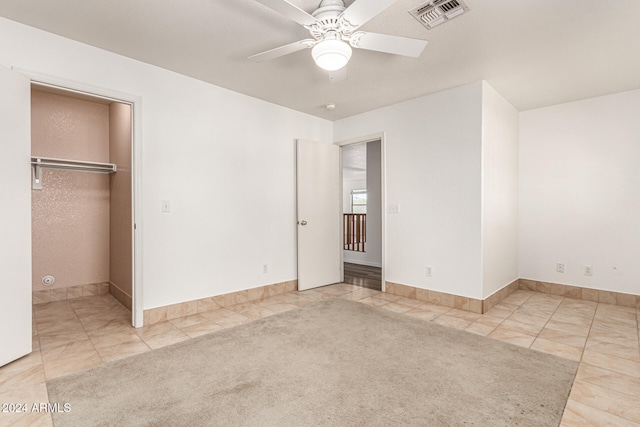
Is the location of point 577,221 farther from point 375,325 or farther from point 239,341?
point 239,341

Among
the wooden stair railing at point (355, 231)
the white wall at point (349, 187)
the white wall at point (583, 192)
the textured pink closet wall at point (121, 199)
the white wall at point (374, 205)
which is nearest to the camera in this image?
the textured pink closet wall at point (121, 199)

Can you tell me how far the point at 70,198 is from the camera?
4105 mm

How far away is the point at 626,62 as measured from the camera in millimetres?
2979

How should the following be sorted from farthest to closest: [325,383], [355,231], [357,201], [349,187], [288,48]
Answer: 1. [349,187]
2. [357,201]
3. [355,231]
4. [288,48]
5. [325,383]

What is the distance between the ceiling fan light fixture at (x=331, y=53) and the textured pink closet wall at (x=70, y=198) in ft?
12.4

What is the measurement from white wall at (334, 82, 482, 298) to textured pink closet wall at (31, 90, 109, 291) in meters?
3.94

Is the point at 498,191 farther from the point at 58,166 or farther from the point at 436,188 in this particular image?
the point at 58,166

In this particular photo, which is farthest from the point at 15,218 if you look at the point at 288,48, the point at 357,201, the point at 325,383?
the point at 357,201

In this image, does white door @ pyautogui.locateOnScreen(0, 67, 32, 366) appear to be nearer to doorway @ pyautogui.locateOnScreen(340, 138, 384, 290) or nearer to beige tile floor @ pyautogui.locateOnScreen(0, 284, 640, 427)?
beige tile floor @ pyautogui.locateOnScreen(0, 284, 640, 427)

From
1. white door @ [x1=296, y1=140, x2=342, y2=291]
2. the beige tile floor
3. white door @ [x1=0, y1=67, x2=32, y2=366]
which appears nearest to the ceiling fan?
white door @ [x1=0, y1=67, x2=32, y2=366]

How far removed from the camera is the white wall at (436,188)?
11.5ft

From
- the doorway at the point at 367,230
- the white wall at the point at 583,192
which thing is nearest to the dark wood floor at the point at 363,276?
the doorway at the point at 367,230

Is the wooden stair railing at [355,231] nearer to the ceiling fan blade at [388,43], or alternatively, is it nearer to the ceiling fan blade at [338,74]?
the ceiling fan blade at [338,74]

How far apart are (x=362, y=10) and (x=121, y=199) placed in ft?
11.8
